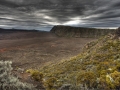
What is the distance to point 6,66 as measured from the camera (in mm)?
6117

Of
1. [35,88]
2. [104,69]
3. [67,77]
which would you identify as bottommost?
[35,88]

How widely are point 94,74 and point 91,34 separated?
258 feet

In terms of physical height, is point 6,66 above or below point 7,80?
above

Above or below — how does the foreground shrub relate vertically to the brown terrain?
above

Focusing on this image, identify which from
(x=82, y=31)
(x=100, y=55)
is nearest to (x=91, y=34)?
(x=82, y=31)

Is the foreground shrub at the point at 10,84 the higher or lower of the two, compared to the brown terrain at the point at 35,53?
higher

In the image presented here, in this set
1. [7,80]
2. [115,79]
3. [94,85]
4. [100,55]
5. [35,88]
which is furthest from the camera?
[100,55]

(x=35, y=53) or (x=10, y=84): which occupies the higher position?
(x=10, y=84)

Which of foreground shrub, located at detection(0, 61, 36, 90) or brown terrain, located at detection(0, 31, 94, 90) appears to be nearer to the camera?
foreground shrub, located at detection(0, 61, 36, 90)

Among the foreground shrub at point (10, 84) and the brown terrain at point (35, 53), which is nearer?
the foreground shrub at point (10, 84)

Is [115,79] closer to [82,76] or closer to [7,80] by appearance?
[82,76]

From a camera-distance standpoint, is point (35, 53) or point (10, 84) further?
point (35, 53)

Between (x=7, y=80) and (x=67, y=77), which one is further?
(x=67, y=77)

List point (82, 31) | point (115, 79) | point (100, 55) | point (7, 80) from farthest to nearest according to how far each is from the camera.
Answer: point (82, 31) < point (100, 55) < point (7, 80) < point (115, 79)
